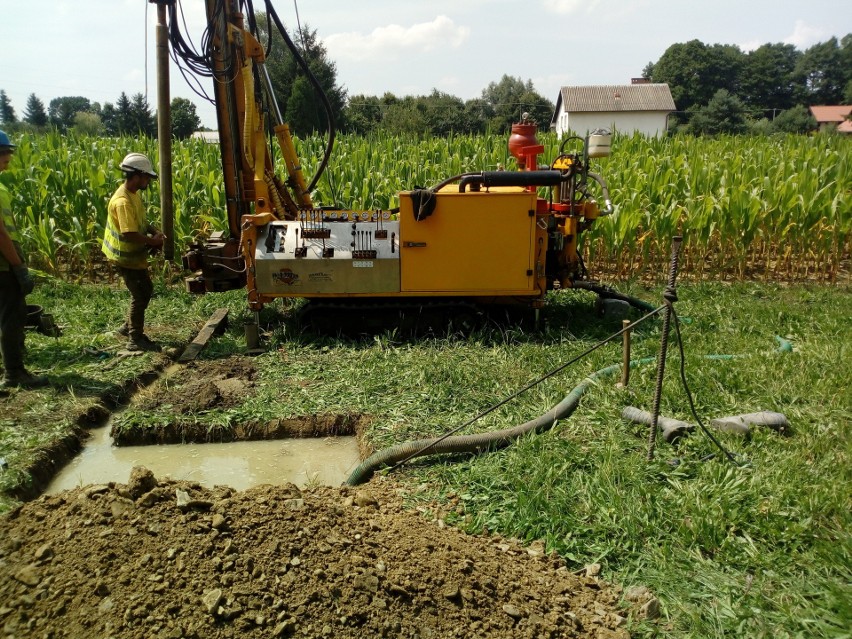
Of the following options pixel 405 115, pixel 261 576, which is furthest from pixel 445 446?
pixel 405 115

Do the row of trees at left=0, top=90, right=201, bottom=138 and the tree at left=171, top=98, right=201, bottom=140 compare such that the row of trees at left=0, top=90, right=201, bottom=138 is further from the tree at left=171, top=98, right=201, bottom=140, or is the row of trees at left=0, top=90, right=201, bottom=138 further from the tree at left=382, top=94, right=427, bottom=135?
the tree at left=382, top=94, right=427, bottom=135

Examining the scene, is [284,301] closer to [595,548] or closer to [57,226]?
[57,226]

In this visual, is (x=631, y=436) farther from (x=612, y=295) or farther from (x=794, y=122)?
(x=794, y=122)

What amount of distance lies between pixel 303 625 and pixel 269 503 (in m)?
0.91

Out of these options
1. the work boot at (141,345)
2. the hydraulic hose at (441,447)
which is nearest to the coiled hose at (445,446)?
the hydraulic hose at (441,447)

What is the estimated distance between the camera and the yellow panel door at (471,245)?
663 centimetres

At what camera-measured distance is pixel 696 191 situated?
10.3 m

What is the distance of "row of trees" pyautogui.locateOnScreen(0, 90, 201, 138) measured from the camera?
73.7ft

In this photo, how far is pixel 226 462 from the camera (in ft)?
16.4

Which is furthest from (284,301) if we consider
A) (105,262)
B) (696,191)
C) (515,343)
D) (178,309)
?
(696,191)

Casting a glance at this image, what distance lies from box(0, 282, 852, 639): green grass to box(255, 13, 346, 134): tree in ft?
82.0

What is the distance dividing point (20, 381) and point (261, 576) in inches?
170

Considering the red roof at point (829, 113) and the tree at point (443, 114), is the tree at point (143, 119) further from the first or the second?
the red roof at point (829, 113)

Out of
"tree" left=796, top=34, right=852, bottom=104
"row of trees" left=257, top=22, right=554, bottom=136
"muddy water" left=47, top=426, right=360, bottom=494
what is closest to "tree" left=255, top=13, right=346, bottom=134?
"row of trees" left=257, top=22, right=554, bottom=136
